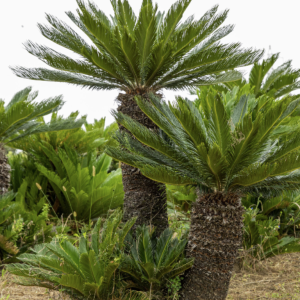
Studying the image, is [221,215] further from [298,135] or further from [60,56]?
[60,56]

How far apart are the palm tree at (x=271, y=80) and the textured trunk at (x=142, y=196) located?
434 centimetres

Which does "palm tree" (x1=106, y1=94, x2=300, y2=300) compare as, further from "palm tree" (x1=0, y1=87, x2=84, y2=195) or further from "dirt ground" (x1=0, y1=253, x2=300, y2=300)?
"palm tree" (x1=0, y1=87, x2=84, y2=195)

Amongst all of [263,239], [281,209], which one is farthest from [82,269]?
[281,209]

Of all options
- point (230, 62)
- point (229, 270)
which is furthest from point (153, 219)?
point (230, 62)

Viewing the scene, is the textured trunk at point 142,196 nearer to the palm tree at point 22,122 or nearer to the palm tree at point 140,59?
the palm tree at point 140,59

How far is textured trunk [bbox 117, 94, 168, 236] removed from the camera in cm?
470

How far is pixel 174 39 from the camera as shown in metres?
4.65

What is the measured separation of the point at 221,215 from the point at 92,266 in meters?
1.67

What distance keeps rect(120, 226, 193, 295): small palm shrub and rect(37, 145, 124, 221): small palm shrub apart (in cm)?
304

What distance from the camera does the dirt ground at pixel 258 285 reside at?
442 centimetres

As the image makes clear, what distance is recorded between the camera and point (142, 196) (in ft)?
15.4

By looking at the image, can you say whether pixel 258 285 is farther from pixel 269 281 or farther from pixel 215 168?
pixel 215 168

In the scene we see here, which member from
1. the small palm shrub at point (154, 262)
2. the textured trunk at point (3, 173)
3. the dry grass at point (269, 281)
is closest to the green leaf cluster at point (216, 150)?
the small palm shrub at point (154, 262)

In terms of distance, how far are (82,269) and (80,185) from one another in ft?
13.4
